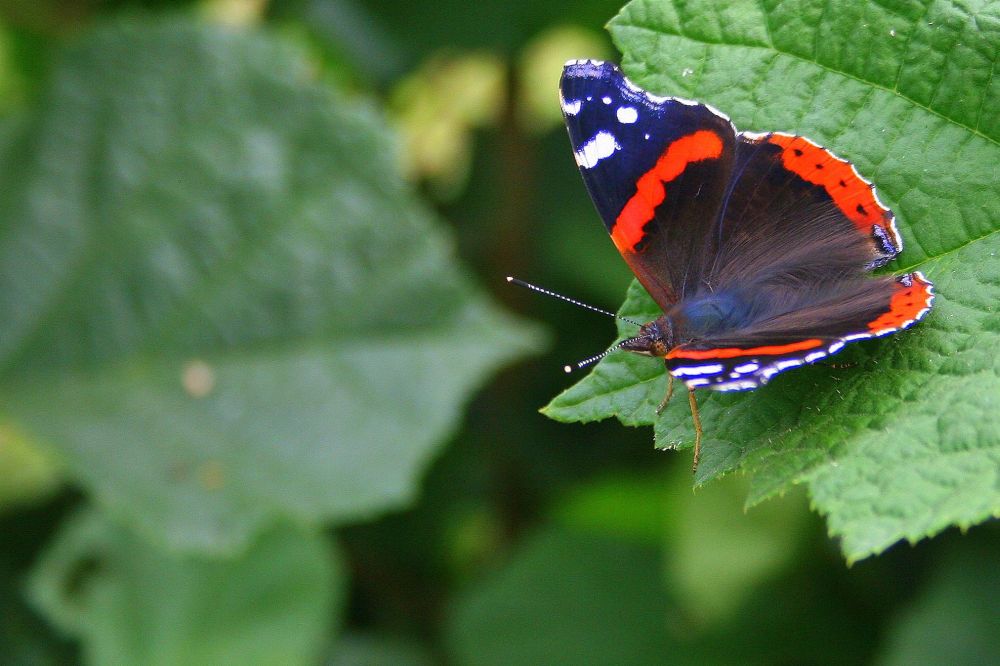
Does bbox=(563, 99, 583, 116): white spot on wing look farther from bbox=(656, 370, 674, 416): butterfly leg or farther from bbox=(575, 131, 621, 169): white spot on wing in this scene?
bbox=(656, 370, 674, 416): butterfly leg

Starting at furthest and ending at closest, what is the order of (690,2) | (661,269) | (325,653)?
(325,653)
(661,269)
(690,2)

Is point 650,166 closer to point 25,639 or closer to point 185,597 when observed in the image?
point 185,597

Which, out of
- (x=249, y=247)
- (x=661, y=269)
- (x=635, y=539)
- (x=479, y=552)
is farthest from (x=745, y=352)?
(x=479, y=552)

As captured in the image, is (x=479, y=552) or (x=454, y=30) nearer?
(x=454, y=30)

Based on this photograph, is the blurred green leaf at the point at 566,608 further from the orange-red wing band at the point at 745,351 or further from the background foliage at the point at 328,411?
the orange-red wing band at the point at 745,351

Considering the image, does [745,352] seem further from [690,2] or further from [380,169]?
[380,169]
